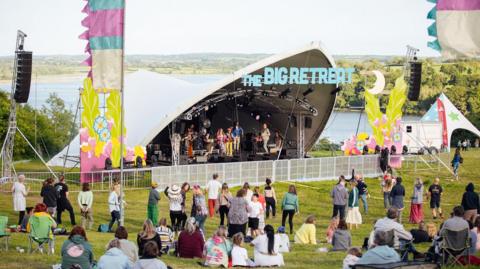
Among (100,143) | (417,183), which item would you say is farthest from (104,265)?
(100,143)

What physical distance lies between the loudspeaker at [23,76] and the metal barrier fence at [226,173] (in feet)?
7.20

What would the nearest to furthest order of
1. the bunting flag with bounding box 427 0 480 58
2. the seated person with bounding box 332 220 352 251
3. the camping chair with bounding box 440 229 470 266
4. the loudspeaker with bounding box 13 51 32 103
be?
the bunting flag with bounding box 427 0 480 58, the camping chair with bounding box 440 229 470 266, the seated person with bounding box 332 220 352 251, the loudspeaker with bounding box 13 51 32 103

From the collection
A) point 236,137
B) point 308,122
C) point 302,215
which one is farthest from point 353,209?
point 308,122

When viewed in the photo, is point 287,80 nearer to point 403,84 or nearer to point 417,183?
point 403,84

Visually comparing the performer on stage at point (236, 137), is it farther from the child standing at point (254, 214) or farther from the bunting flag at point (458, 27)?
the bunting flag at point (458, 27)

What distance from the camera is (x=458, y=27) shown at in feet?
39.3

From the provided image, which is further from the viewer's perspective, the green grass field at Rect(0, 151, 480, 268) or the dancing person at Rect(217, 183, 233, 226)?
the dancing person at Rect(217, 183, 233, 226)

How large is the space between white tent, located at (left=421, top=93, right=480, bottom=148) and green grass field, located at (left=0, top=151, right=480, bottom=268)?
18.7ft

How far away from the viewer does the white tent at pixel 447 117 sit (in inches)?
1735

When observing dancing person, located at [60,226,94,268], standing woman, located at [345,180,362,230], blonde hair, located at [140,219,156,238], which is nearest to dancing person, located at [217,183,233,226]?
standing woman, located at [345,180,362,230]

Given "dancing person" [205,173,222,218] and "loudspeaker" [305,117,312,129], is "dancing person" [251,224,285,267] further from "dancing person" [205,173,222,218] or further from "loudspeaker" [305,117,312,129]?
"loudspeaker" [305,117,312,129]

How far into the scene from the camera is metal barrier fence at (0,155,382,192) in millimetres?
26891

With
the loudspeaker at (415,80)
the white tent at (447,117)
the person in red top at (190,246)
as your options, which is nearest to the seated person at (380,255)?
the person in red top at (190,246)

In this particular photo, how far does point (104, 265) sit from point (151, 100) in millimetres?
20062
